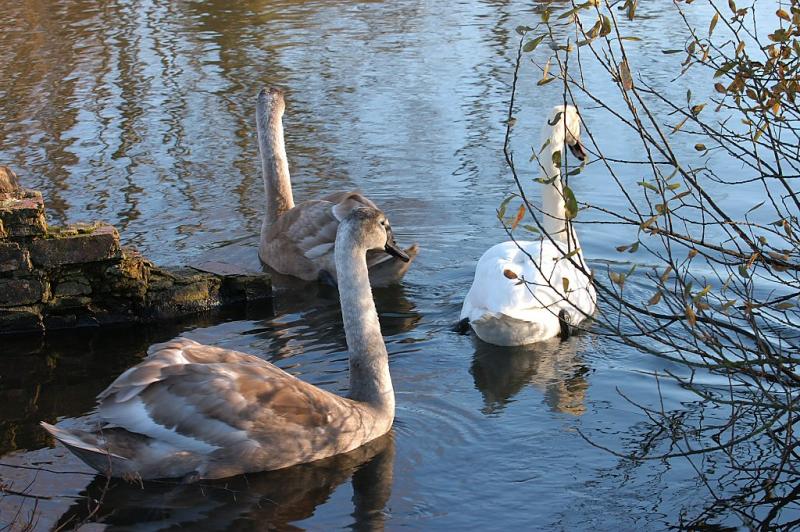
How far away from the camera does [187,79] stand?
15.1m

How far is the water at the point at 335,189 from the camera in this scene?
17.5 feet

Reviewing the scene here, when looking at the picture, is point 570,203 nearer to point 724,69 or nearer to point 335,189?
point 724,69

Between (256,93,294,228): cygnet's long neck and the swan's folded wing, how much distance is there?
12.7 feet

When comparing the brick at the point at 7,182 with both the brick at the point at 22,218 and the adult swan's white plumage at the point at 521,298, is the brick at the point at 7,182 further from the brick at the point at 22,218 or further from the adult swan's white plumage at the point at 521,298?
the adult swan's white plumage at the point at 521,298

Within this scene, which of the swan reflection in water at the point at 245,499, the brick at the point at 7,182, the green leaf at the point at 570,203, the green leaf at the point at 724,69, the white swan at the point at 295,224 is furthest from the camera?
the white swan at the point at 295,224

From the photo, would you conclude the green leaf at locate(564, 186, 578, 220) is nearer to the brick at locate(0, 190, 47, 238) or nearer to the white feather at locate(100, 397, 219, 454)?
the white feather at locate(100, 397, 219, 454)

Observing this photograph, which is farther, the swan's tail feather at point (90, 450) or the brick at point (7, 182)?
the brick at point (7, 182)

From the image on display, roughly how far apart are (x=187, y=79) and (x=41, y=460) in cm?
1011

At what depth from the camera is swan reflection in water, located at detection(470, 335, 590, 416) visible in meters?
6.43

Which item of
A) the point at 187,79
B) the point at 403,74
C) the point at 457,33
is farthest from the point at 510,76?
the point at 187,79

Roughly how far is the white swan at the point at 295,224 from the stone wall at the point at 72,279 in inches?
39.4

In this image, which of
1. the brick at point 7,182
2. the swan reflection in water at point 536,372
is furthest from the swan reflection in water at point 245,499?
the brick at point 7,182

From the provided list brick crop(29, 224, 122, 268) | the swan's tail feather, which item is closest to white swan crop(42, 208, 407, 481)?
the swan's tail feather

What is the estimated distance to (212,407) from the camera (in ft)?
17.8
